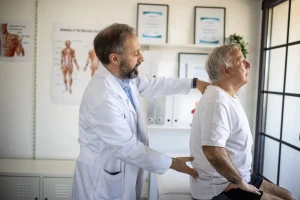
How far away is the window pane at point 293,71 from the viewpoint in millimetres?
2094

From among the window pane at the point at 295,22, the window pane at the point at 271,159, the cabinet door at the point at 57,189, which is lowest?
the cabinet door at the point at 57,189

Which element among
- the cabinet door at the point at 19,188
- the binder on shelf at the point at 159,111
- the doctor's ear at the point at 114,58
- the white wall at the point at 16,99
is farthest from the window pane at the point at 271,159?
the white wall at the point at 16,99

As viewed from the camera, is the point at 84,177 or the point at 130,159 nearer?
A: the point at 130,159

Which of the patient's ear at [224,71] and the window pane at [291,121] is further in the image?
the window pane at [291,121]

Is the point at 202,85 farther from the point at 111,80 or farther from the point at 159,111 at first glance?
the point at 159,111

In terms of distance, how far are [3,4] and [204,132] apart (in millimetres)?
2435

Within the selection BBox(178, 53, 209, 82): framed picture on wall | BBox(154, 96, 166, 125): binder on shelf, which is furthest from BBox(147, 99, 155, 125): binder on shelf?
BBox(178, 53, 209, 82): framed picture on wall

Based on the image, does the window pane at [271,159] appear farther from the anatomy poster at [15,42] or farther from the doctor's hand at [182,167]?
the anatomy poster at [15,42]

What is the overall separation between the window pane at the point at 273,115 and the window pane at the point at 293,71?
182 mm

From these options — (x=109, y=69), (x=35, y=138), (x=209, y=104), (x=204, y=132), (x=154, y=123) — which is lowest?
(x=35, y=138)

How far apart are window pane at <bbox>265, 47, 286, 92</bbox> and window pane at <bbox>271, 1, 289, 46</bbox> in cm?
9

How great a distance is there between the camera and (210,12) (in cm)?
265

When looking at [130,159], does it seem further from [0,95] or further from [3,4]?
[3,4]

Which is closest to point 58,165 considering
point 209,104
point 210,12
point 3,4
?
point 3,4
